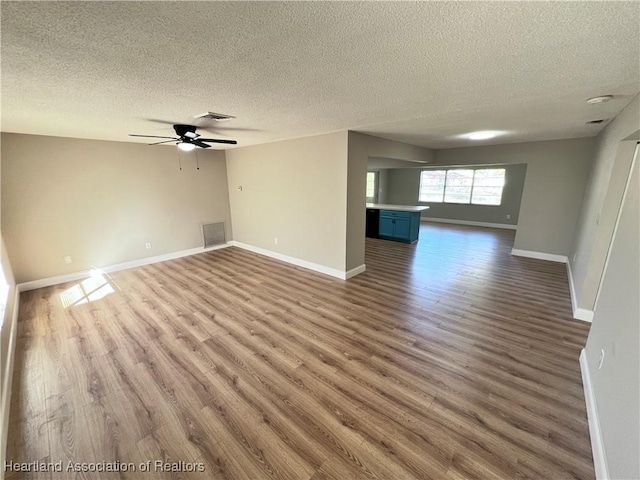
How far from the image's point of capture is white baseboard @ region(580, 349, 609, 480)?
4.59 ft

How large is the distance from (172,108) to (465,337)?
12.6ft

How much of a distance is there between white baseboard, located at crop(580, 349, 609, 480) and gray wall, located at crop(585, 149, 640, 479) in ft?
0.16

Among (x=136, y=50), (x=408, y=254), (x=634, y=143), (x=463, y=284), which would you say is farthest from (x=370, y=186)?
(x=136, y=50)

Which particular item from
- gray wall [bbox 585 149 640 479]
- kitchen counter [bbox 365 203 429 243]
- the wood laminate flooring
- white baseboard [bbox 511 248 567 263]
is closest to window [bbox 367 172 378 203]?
kitchen counter [bbox 365 203 429 243]

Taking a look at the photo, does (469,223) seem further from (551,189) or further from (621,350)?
(621,350)

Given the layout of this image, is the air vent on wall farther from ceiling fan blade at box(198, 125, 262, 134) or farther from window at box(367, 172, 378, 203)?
window at box(367, 172, 378, 203)

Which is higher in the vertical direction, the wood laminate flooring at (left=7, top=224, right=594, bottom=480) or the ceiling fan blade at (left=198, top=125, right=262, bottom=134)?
the ceiling fan blade at (left=198, top=125, right=262, bottom=134)

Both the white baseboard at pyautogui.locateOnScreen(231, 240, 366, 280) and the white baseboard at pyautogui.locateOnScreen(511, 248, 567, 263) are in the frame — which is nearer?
the white baseboard at pyautogui.locateOnScreen(231, 240, 366, 280)

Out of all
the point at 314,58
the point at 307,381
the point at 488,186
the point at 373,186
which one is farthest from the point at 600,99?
the point at 373,186

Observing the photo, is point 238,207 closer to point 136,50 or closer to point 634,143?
point 136,50

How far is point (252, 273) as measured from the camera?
4652 millimetres

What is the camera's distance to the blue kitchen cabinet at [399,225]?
642cm

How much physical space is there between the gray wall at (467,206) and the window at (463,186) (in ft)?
0.54

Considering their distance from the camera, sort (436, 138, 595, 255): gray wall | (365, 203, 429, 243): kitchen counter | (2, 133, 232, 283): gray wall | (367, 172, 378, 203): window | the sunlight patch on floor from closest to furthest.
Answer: the sunlight patch on floor < (2, 133, 232, 283): gray wall < (436, 138, 595, 255): gray wall < (365, 203, 429, 243): kitchen counter < (367, 172, 378, 203): window
